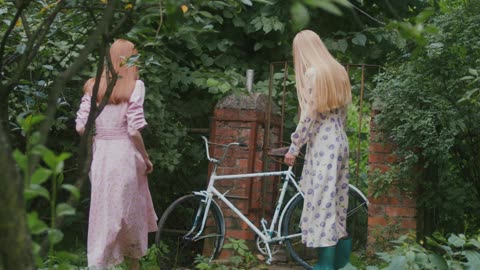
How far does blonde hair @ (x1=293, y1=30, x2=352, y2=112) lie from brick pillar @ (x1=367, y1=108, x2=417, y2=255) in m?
0.96

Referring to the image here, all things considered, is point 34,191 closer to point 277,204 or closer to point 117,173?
point 117,173

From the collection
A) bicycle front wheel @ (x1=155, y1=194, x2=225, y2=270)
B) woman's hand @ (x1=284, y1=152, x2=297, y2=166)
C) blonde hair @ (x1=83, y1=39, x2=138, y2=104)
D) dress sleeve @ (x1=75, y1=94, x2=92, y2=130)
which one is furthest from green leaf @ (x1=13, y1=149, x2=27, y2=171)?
bicycle front wheel @ (x1=155, y1=194, x2=225, y2=270)

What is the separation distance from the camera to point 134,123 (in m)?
5.13

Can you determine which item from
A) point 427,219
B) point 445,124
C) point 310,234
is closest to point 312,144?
point 310,234

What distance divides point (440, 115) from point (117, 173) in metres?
2.10

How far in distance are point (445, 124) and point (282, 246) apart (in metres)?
1.80

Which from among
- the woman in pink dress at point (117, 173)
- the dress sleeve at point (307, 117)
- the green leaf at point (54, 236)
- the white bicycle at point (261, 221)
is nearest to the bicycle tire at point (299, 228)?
the white bicycle at point (261, 221)

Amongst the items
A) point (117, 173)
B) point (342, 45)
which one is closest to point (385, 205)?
point (342, 45)

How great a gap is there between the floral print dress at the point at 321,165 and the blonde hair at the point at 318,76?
0.03m

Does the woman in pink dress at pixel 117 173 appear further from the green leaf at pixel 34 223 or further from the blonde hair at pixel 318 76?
the green leaf at pixel 34 223

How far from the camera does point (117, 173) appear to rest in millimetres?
5246

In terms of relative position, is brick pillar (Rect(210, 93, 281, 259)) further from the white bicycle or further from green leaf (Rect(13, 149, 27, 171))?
green leaf (Rect(13, 149, 27, 171))

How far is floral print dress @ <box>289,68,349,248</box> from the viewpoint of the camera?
17.4ft

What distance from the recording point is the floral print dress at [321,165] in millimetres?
5293
